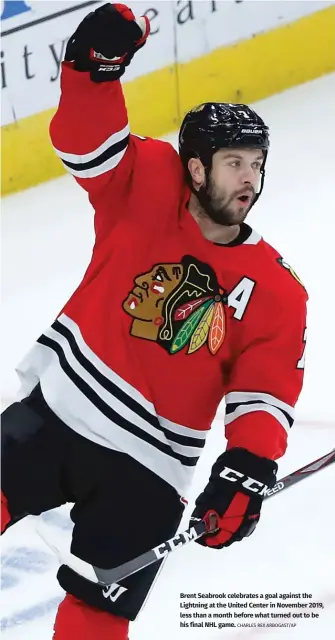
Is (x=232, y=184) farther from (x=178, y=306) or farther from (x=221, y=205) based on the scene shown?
(x=178, y=306)

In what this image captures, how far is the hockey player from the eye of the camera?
1.81m

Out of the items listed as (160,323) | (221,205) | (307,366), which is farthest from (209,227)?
(307,366)

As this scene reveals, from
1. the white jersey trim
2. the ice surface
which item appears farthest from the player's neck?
the ice surface

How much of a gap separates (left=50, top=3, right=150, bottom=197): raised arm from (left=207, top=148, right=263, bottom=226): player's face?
5.2 inches

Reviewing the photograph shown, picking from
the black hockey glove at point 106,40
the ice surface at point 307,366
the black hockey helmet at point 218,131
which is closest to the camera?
the black hockey glove at point 106,40

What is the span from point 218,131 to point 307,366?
116 cm

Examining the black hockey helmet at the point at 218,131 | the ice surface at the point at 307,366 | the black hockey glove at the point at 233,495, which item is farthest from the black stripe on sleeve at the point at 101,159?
the ice surface at the point at 307,366

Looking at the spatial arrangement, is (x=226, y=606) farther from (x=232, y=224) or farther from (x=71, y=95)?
(x=71, y=95)

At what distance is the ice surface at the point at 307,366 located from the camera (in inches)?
89.0

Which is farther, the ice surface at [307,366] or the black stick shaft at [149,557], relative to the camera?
the ice surface at [307,366]

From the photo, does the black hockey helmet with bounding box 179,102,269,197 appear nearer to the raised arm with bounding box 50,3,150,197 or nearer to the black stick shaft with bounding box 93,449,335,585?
the raised arm with bounding box 50,3,150,197

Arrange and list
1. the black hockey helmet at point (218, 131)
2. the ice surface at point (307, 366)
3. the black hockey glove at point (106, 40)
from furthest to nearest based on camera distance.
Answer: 1. the ice surface at point (307, 366)
2. the black hockey helmet at point (218, 131)
3. the black hockey glove at point (106, 40)

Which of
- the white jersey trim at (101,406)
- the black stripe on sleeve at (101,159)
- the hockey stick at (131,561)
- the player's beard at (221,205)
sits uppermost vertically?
the black stripe on sleeve at (101,159)

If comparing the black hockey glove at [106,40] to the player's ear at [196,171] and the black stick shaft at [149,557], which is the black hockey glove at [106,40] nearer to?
the player's ear at [196,171]
